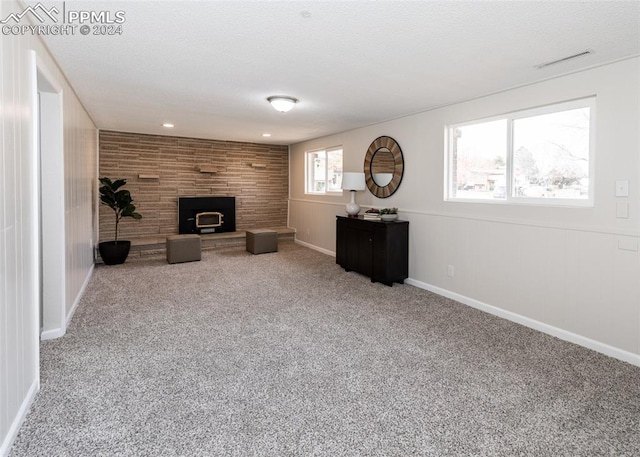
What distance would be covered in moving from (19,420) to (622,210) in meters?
4.13

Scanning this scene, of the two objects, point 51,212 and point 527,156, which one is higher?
point 527,156

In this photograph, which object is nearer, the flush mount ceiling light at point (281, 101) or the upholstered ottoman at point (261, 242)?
the flush mount ceiling light at point (281, 101)

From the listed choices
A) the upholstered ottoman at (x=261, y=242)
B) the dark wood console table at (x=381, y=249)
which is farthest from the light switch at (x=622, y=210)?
the upholstered ottoman at (x=261, y=242)

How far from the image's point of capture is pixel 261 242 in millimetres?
6809

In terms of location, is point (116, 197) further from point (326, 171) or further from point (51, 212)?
point (326, 171)

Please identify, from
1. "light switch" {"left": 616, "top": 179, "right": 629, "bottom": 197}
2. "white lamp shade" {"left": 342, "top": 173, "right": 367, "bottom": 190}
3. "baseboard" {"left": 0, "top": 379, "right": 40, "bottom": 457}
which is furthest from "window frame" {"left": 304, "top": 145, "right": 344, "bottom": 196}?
"baseboard" {"left": 0, "top": 379, "right": 40, "bottom": 457}

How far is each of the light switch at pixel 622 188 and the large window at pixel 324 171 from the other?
428 centimetres

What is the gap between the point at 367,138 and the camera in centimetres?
571

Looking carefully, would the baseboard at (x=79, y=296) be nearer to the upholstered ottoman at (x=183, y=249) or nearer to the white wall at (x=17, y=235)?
the upholstered ottoman at (x=183, y=249)

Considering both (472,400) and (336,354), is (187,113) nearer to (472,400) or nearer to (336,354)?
(336,354)

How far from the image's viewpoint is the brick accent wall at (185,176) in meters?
6.76

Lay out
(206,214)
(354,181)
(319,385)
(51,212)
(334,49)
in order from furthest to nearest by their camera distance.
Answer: (206,214) → (354,181) → (51,212) → (334,49) → (319,385)

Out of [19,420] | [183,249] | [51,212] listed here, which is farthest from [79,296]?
[19,420]

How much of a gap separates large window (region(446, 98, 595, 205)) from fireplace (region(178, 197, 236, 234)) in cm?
489
